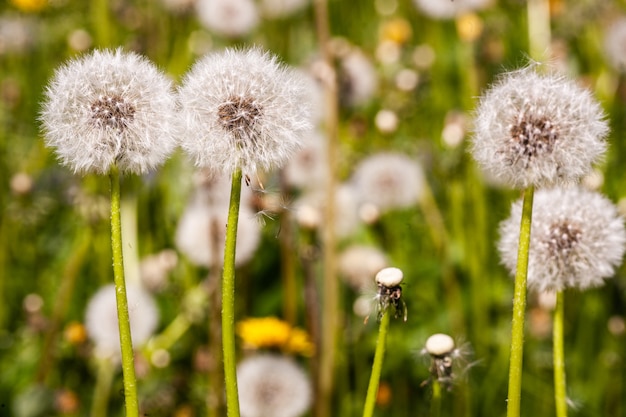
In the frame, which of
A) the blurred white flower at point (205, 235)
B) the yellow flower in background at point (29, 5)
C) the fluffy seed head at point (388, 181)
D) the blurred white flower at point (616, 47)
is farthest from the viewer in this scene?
the yellow flower in background at point (29, 5)

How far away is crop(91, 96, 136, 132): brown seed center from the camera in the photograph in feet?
3.02

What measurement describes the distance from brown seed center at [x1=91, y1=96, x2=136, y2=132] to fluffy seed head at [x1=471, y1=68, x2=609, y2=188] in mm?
389

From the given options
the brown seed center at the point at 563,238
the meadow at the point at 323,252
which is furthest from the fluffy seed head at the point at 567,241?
the meadow at the point at 323,252

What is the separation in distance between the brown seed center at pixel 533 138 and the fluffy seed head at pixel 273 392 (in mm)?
1027

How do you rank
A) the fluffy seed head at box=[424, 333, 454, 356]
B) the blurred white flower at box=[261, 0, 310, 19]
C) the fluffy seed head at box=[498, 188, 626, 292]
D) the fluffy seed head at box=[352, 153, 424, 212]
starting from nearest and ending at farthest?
the fluffy seed head at box=[424, 333, 454, 356], the fluffy seed head at box=[498, 188, 626, 292], the fluffy seed head at box=[352, 153, 424, 212], the blurred white flower at box=[261, 0, 310, 19]

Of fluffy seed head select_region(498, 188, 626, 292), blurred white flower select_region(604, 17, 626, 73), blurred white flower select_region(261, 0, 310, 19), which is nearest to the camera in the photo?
fluffy seed head select_region(498, 188, 626, 292)

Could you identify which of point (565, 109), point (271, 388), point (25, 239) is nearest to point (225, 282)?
point (565, 109)

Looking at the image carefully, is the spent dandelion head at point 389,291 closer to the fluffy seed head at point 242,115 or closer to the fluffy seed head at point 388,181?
the fluffy seed head at point 242,115

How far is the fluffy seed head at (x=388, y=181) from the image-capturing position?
259 centimetres

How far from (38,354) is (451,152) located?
1220 mm

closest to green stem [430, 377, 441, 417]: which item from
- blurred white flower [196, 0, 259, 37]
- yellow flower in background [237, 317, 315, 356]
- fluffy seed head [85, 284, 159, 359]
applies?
yellow flower in background [237, 317, 315, 356]

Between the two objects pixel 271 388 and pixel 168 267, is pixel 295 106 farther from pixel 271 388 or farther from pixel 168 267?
pixel 168 267

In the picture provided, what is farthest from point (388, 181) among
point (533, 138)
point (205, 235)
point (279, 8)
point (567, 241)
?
point (533, 138)

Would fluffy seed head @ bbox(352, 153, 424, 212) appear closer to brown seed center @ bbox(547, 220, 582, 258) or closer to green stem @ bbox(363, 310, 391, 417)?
brown seed center @ bbox(547, 220, 582, 258)
